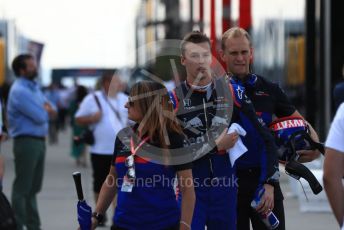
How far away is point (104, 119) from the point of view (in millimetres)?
10625

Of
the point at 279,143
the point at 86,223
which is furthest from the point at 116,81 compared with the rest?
the point at 86,223

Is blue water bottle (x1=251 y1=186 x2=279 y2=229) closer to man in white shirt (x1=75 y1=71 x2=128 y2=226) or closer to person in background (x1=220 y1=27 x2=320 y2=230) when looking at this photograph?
person in background (x1=220 y1=27 x2=320 y2=230)

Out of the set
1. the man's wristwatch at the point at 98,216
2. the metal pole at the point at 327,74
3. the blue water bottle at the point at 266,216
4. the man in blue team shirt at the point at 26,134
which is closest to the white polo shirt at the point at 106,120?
the man in blue team shirt at the point at 26,134

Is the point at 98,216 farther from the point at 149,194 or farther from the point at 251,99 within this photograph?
the point at 251,99

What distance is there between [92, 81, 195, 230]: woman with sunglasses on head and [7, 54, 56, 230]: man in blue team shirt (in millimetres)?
4412

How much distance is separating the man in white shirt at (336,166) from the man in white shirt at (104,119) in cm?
598

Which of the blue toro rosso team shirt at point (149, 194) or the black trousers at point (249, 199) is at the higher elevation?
the blue toro rosso team shirt at point (149, 194)

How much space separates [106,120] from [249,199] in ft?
15.6

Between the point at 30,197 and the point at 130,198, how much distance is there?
4.69m

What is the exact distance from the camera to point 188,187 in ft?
17.2

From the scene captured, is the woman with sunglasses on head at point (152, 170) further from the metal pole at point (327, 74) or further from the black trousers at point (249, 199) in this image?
the metal pole at point (327, 74)

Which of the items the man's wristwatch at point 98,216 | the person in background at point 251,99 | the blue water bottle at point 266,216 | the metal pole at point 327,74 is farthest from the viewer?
the metal pole at point 327,74

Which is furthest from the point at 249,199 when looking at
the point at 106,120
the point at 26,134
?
the point at 106,120

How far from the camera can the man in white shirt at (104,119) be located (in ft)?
34.0
